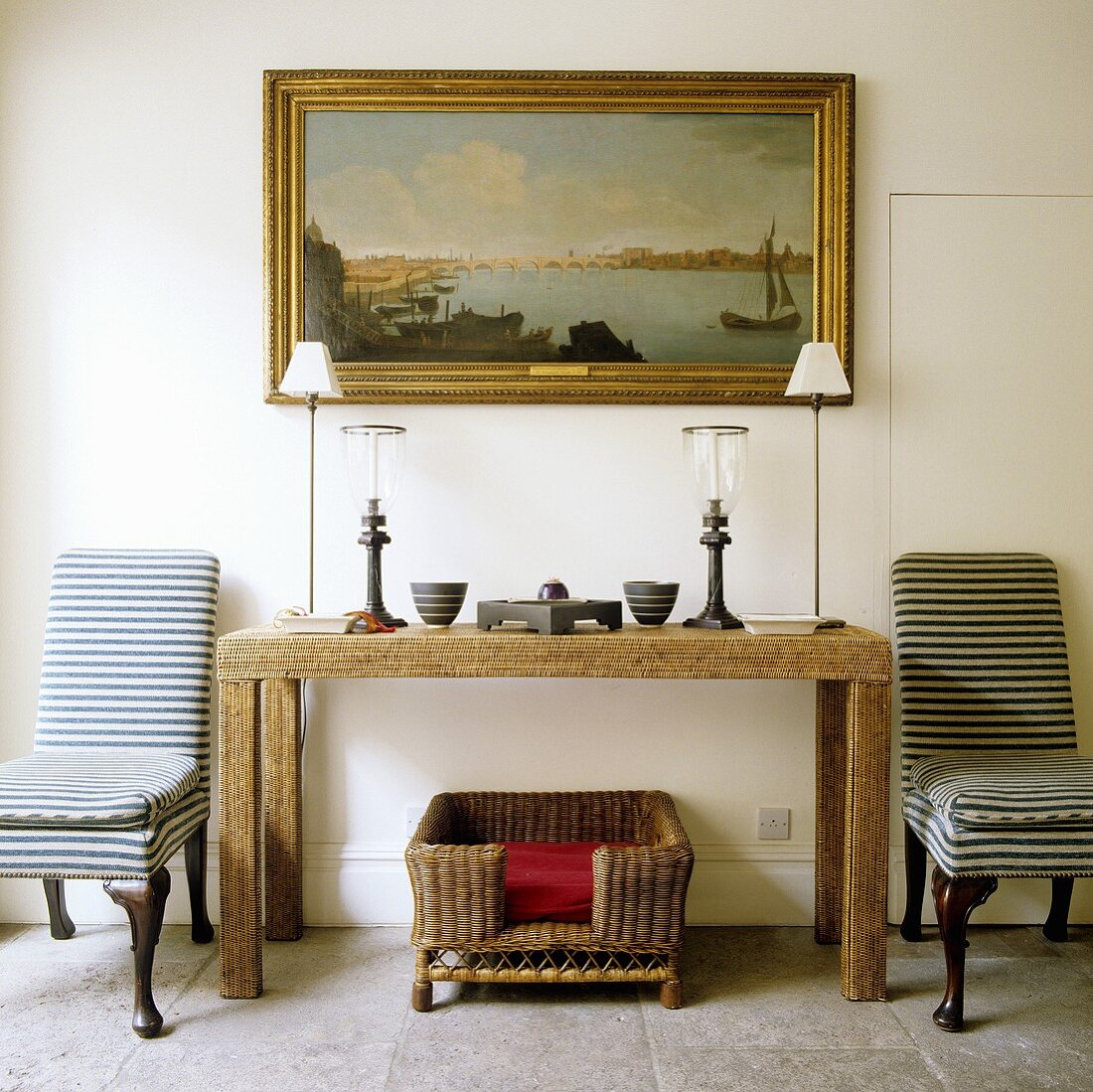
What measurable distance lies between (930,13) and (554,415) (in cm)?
151

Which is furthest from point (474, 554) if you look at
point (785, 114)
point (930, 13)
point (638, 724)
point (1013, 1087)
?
point (930, 13)

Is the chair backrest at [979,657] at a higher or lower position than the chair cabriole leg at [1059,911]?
higher

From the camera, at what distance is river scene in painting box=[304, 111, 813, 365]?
2.52 metres

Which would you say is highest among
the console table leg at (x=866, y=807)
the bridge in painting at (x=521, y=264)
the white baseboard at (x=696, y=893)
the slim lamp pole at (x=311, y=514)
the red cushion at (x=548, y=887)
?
the bridge in painting at (x=521, y=264)

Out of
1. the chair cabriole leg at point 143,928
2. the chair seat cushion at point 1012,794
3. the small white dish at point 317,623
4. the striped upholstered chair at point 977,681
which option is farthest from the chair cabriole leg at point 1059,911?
the chair cabriole leg at point 143,928

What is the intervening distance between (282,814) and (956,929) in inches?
64.3

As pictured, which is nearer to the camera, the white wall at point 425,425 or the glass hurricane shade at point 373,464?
the glass hurricane shade at point 373,464

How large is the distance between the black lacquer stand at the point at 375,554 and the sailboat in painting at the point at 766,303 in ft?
3.59

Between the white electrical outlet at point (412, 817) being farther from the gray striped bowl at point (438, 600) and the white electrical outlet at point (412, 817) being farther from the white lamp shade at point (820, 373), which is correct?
the white lamp shade at point (820, 373)

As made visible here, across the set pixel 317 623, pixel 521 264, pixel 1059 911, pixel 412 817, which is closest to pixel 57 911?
pixel 412 817

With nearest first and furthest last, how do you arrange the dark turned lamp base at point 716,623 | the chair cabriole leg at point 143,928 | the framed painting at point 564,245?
Answer: the chair cabriole leg at point 143,928 < the dark turned lamp base at point 716,623 < the framed painting at point 564,245

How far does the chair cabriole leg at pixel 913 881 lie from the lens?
239 centimetres

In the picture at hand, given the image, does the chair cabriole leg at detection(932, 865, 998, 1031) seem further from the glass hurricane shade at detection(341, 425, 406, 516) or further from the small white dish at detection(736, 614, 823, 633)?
the glass hurricane shade at detection(341, 425, 406, 516)

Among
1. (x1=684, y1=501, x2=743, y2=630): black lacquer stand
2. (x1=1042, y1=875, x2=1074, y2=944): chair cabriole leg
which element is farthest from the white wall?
(x1=1042, y1=875, x2=1074, y2=944): chair cabriole leg
